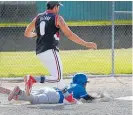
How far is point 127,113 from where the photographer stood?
8102mm

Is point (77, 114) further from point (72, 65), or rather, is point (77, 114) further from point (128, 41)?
point (128, 41)

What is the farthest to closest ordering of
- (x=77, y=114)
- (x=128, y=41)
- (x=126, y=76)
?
(x=128, y=41) < (x=126, y=76) < (x=77, y=114)

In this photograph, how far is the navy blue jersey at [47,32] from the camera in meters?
9.39

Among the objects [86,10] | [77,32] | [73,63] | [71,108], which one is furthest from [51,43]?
[77,32]

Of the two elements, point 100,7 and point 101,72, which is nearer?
point 101,72

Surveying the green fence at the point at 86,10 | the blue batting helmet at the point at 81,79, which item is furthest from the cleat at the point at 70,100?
the green fence at the point at 86,10

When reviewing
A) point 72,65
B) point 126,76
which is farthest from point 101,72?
point 72,65

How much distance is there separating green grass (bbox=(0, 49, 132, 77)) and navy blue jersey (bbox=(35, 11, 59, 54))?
4.42 meters

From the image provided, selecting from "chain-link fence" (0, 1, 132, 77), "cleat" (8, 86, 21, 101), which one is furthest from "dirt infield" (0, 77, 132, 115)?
"chain-link fence" (0, 1, 132, 77)

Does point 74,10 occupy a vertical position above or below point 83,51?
above

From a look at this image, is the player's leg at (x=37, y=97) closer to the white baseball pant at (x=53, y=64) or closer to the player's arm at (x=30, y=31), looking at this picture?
the white baseball pant at (x=53, y=64)

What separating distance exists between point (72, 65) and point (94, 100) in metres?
6.94

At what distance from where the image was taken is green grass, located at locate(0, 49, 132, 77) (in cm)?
1472

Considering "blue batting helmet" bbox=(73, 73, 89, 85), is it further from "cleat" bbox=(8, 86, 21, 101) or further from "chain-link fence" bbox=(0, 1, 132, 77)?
"chain-link fence" bbox=(0, 1, 132, 77)
